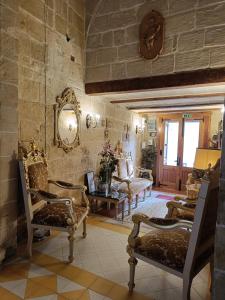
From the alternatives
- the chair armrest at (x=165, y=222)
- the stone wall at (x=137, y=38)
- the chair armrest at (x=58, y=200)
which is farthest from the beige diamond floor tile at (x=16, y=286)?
the stone wall at (x=137, y=38)

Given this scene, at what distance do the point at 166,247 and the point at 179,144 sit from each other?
15.6 feet

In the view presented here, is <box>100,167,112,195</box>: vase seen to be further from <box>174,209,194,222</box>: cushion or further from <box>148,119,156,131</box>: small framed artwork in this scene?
<box>148,119,156,131</box>: small framed artwork

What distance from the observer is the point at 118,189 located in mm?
4031

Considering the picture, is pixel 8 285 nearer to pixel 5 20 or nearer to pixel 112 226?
pixel 112 226

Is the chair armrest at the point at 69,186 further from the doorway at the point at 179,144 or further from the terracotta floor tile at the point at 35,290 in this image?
the doorway at the point at 179,144

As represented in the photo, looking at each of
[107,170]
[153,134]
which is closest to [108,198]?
[107,170]

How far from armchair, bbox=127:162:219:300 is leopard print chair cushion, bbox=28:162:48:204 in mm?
1244

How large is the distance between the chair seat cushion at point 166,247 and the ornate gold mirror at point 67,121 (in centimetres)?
187

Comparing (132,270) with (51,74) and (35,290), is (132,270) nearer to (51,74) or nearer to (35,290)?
(35,290)

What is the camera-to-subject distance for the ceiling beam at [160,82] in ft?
9.00

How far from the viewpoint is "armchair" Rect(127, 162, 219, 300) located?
5.01 feet

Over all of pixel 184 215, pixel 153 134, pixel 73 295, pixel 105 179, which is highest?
pixel 153 134

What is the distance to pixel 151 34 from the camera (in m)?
3.05

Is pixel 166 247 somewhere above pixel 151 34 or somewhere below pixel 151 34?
below
